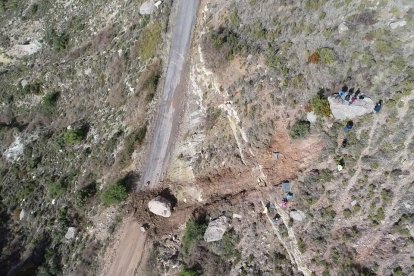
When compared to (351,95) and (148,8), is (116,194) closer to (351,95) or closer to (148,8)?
(148,8)

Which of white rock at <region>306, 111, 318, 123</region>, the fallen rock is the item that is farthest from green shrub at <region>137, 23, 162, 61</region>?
the fallen rock

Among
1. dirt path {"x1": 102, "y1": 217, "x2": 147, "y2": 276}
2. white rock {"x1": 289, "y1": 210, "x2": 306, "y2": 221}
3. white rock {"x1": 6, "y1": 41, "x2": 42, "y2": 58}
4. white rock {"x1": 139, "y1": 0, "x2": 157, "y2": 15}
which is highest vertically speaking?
white rock {"x1": 139, "y1": 0, "x2": 157, "y2": 15}

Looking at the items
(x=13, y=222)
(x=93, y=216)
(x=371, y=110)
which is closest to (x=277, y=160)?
(x=371, y=110)

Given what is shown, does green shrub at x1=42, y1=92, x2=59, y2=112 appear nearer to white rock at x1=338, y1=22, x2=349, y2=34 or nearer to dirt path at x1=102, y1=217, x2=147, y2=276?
dirt path at x1=102, y1=217, x2=147, y2=276

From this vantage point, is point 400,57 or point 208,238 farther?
point 208,238

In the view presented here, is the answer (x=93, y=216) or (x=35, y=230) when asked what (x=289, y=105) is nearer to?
(x=93, y=216)
